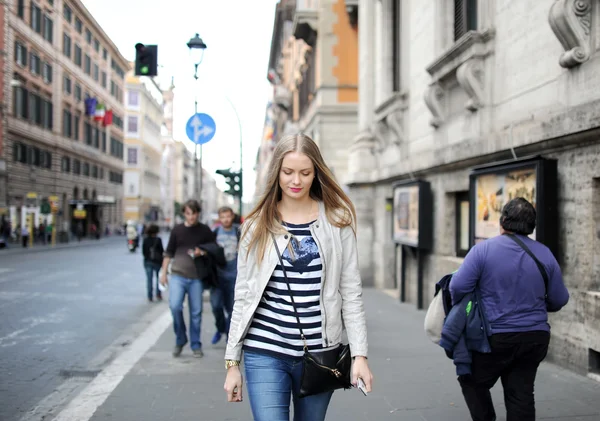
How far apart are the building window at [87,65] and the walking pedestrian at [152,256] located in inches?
1770

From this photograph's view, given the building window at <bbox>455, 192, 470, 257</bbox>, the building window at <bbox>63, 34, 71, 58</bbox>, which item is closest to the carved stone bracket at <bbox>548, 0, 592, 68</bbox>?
the building window at <bbox>455, 192, 470, 257</bbox>

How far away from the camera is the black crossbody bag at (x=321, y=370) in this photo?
2525 millimetres

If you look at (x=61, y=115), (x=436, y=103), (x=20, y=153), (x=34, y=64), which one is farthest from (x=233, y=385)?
(x=61, y=115)

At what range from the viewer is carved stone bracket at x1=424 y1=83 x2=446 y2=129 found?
384 inches

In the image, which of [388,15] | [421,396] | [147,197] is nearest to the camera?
[421,396]

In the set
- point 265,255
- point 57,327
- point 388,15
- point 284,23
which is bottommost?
point 57,327

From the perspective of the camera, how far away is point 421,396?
5.18 metres

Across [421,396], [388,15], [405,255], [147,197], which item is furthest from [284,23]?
[147,197]

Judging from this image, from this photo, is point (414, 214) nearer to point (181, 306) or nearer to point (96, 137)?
point (181, 306)

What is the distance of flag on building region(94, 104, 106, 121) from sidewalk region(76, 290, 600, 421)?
1923 inches

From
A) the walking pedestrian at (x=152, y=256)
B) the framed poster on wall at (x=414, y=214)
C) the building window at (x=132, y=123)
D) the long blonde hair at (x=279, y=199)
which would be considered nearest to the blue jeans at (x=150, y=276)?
the walking pedestrian at (x=152, y=256)

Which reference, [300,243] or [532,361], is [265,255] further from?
[532,361]

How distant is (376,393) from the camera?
527 centimetres

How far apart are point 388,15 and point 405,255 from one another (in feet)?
18.0
